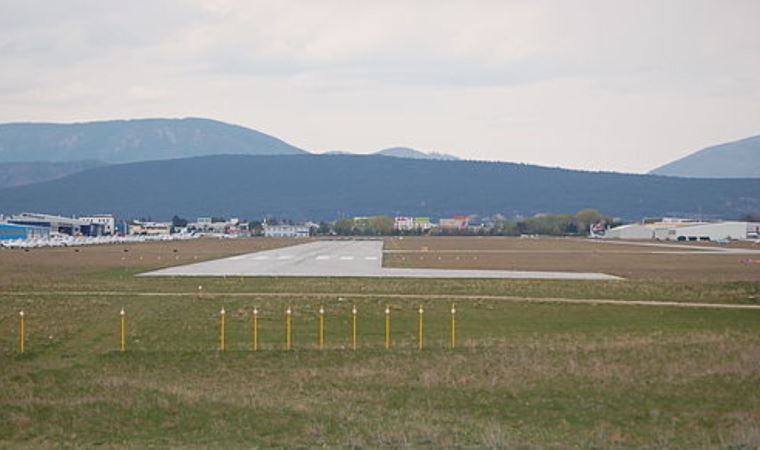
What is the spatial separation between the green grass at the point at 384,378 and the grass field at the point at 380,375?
67 mm

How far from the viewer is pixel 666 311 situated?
4241 centimetres

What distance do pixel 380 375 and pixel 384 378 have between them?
1.52ft

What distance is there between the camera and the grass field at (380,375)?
61.7 ft

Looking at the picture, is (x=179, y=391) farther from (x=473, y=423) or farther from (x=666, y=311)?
(x=666, y=311)

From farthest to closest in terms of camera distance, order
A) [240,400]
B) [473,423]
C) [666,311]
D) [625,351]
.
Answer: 1. [666,311]
2. [625,351]
3. [240,400]
4. [473,423]

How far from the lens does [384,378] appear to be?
2530 cm

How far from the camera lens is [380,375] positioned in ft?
84.5

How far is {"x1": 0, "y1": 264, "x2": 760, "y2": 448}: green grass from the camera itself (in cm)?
1873

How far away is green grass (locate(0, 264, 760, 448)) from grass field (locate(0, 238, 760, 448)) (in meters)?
0.07

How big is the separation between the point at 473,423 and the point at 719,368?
887 cm

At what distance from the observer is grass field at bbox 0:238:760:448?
1880cm

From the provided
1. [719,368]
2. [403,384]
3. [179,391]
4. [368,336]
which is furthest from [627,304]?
[179,391]

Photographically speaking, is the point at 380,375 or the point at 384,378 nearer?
the point at 384,378

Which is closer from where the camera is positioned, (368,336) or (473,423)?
(473,423)
